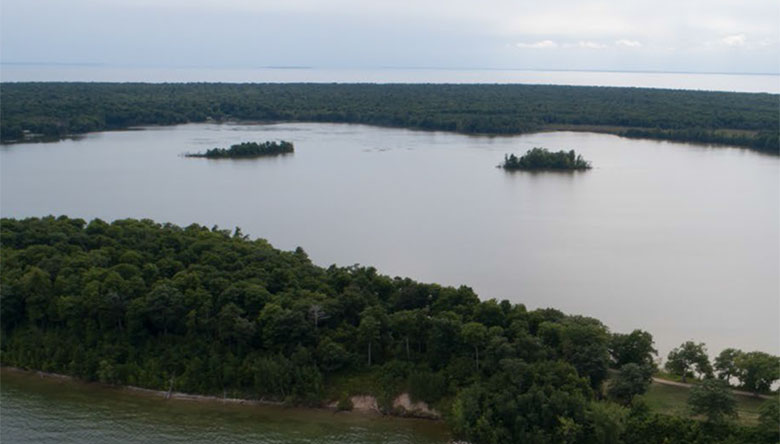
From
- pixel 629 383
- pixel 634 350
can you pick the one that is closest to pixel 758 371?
pixel 634 350

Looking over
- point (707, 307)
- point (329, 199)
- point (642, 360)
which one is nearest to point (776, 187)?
point (707, 307)

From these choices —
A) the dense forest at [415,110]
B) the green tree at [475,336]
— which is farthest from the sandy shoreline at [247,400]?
the dense forest at [415,110]

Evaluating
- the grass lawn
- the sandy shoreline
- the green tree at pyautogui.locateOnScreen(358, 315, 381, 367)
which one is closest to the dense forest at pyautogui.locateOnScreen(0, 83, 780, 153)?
the grass lawn

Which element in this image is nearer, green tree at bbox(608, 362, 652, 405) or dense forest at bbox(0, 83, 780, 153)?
green tree at bbox(608, 362, 652, 405)

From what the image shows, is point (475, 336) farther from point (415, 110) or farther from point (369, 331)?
point (415, 110)

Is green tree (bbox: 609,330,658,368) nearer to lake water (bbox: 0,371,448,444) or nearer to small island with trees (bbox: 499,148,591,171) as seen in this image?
lake water (bbox: 0,371,448,444)

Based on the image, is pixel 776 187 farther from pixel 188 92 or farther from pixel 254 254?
pixel 188 92
